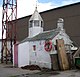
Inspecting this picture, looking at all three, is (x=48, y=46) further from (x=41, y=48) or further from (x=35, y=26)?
(x=35, y=26)

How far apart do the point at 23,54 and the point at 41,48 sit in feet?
11.7

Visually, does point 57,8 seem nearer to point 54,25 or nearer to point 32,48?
point 54,25

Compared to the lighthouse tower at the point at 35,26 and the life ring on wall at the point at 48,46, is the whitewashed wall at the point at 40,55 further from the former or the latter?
the lighthouse tower at the point at 35,26

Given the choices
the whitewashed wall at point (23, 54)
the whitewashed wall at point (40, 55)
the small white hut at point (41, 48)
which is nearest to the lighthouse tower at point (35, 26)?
the small white hut at point (41, 48)

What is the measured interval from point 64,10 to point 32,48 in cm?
1192

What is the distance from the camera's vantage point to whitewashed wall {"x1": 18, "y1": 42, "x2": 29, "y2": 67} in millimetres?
26375

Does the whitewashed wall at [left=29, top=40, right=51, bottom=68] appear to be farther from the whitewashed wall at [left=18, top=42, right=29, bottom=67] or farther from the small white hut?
the whitewashed wall at [left=18, top=42, right=29, bottom=67]

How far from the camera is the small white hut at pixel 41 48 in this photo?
23156 mm

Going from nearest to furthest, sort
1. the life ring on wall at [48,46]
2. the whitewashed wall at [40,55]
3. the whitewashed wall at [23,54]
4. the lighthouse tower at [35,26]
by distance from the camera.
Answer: the life ring on wall at [48,46] < the whitewashed wall at [40,55] < the whitewashed wall at [23,54] < the lighthouse tower at [35,26]

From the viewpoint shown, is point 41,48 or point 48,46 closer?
point 48,46

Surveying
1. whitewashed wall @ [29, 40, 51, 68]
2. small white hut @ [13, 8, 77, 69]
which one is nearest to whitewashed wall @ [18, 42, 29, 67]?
small white hut @ [13, 8, 77, 69]

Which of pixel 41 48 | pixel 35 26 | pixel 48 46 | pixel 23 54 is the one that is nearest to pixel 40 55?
pixel 41 48

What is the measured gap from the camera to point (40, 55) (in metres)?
24.4

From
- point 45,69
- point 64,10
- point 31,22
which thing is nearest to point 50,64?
point 45,69
